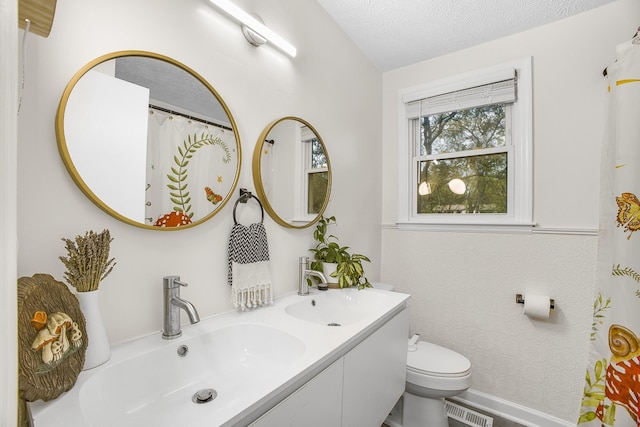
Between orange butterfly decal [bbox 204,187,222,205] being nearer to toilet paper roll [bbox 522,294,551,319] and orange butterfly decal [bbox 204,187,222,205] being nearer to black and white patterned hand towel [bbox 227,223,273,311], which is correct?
black and white patterned hand towel [bbox 227,223,273,311]

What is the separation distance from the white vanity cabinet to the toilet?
0.16 meters

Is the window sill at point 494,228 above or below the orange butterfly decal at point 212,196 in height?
below

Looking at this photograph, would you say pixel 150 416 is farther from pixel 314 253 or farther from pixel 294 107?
pixel 294 107

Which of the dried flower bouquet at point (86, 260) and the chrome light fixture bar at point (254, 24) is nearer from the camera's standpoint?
the dried flower bouquet at point (86, 260)

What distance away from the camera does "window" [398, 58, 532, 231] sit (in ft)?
6.23

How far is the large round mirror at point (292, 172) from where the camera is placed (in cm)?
135

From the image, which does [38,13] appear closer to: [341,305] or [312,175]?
[312,175]

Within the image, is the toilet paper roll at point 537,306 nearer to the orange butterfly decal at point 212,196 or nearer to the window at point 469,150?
the window at point 469,150

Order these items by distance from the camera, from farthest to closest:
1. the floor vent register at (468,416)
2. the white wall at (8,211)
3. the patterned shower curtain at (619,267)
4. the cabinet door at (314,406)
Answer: the floor vent register at (468,416) < the patterned shower curtain at (619,267) < the cabinet door at (314,406) < the white wall at (8,211)

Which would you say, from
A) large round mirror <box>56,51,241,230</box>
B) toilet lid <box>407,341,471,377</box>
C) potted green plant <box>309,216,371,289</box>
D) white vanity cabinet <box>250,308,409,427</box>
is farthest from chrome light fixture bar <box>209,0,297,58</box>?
toilet lid <box>407,341,471,377</box>

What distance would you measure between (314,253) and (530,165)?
56.2 inches

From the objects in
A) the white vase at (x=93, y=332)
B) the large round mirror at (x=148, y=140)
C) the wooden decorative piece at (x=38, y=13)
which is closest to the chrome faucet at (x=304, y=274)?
the large round mirror at (x=148, y=140)

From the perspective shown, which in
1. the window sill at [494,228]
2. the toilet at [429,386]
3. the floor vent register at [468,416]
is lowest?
the floor vent register at [468,416]

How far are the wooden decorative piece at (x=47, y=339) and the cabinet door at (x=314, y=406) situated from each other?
A: 0.41 meters
